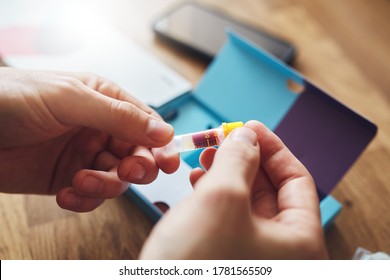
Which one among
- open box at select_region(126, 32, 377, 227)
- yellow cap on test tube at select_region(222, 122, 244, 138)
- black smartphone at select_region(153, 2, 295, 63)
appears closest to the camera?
yellow cap on test tube at select_region(222, 122, 244, 138)

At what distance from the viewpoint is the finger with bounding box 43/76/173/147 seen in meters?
0.49

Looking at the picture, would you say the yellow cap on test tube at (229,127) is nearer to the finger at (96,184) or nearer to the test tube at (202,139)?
the test tube at (202,139)

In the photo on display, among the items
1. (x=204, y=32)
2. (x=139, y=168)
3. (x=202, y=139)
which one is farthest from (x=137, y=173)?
(x=204, y=32)

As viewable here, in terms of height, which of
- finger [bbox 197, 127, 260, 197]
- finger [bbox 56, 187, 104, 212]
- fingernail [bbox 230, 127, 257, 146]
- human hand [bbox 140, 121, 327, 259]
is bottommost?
finger [bbox 56, 187, 104, 212]

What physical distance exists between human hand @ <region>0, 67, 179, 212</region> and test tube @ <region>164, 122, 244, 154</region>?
0.02 metres

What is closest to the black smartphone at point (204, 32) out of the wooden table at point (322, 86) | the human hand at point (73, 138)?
the wooden table at point (322, 86)

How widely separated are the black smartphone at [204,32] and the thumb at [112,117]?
1.23ft

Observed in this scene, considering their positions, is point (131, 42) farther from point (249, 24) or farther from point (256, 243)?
point (256, 243)

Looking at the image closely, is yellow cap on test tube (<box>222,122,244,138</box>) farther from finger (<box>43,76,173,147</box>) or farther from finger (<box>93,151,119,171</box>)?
finger (<box>93,151,119,171</box>)

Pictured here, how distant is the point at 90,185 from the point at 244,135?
24cm

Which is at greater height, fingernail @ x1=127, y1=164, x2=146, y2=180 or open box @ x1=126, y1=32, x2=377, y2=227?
open box @ x1=126, y1=32, x2=377, y2=227

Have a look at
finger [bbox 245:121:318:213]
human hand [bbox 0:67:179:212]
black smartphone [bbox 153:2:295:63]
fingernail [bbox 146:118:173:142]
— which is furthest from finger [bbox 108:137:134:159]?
black smartphone [bbox 153:2:295:63]

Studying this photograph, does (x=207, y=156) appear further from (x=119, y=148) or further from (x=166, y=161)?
(x=119, y=148)

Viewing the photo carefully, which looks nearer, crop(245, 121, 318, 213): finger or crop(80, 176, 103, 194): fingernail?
crop(245, 121, 318, 213): finger
